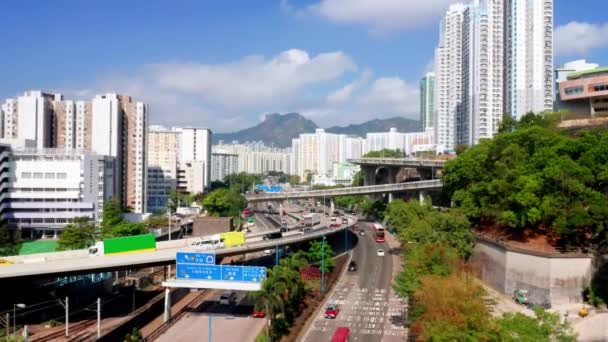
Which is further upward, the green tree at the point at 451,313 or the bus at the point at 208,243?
the bus at the point at 208,243

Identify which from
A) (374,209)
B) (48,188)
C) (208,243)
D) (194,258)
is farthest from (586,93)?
(48,188)

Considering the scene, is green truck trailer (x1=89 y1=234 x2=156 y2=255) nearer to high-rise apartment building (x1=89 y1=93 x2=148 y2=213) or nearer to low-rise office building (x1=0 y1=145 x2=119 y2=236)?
low-rise office building (x1=0 y1=145 x2=119 y2=236)

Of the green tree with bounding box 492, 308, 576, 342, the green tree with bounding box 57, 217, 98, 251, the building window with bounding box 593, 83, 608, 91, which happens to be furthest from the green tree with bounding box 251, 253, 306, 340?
the building window with bounding box 593, 83, 608, 91

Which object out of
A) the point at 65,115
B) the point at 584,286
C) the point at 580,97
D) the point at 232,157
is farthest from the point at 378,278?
the point at 232,157

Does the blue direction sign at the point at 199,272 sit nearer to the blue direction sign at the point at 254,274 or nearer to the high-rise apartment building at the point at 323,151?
the blue direction sign at the point at 254,274

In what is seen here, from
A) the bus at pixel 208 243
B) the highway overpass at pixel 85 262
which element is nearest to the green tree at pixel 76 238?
the highway overpass at pixel 85 262

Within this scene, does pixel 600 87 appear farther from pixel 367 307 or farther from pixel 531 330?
pixel 531 330
